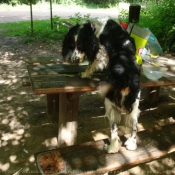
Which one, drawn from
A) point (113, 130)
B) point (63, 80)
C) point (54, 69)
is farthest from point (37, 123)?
point (113, 130)

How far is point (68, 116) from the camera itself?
2.91 m

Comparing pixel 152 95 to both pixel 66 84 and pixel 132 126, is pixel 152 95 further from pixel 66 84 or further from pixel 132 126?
pixel 66 84

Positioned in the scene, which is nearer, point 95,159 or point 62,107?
point 95,159

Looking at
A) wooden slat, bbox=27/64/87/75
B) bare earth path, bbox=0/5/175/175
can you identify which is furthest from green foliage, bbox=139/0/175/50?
wooden slat, bbox=27/64/87/75

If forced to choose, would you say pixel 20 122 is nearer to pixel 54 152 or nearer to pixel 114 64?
pixel 54 152

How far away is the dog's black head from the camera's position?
2523 millimetres

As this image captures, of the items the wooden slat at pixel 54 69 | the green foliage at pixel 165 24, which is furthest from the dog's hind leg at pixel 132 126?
the green foliage at pixel 165 24

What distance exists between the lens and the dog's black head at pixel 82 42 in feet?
8.28

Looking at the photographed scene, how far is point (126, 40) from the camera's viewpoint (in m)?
2.57

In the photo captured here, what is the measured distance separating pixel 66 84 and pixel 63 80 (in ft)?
0.47

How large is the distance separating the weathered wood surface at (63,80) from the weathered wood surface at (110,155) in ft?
2.09

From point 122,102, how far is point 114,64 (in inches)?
16.7

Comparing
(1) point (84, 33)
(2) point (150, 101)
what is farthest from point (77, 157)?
(2) point (150, 101)

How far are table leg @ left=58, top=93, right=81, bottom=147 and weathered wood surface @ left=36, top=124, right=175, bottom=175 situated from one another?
0.61 m
